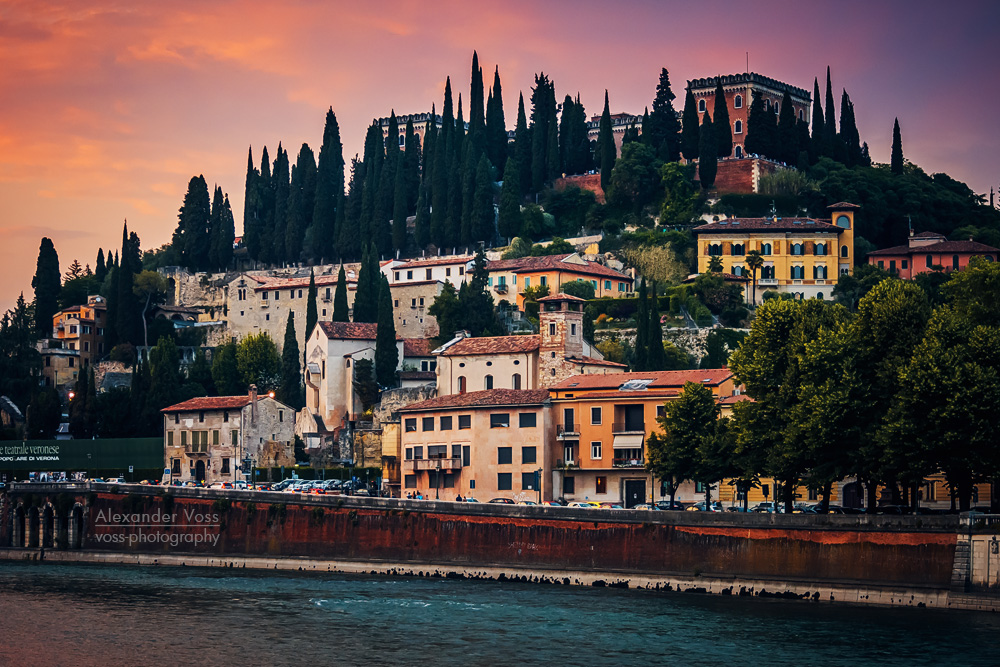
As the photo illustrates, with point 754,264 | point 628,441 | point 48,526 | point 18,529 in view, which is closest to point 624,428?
point 628,441

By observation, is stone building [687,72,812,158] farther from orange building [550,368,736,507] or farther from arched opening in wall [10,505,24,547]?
arched opening in wall [10,505,24,547]

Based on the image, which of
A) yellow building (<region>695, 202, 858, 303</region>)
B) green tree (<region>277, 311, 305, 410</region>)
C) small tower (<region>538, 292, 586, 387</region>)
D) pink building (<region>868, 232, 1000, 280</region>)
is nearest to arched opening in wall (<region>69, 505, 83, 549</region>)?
green tree (<region>277, 311, 305, 410</region>)

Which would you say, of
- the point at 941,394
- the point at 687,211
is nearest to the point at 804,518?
the point at 941,394

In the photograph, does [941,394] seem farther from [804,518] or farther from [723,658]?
[723,658]

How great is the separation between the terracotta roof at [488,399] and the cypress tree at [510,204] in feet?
142

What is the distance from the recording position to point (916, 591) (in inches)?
1886

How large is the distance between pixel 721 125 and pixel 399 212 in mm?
27537

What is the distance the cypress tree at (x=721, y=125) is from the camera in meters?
Answer: 117

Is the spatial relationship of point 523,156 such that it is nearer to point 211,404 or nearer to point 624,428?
point 211,404

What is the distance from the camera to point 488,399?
2790 inches

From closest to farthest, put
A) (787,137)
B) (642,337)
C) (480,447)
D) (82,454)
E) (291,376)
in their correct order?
1. (480,447)
2. (642,337)
3. (82,454)
4. (291,376)
5. (787,137)

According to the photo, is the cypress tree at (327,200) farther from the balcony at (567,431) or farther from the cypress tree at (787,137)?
the balcony at (567,431)

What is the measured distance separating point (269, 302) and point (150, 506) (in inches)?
1787

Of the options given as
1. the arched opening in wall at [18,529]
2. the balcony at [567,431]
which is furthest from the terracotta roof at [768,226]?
the arched opening in wall at [18,529]
